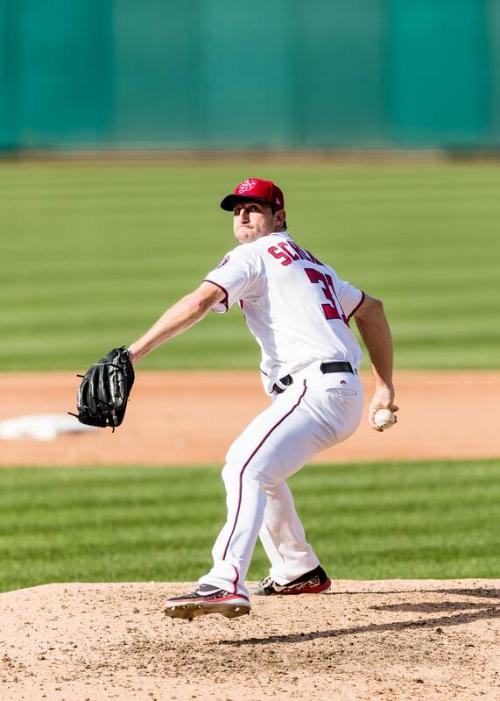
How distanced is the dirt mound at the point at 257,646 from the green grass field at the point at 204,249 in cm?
749

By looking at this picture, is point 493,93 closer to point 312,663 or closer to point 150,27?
point 150,27

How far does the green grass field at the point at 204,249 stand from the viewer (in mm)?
14405

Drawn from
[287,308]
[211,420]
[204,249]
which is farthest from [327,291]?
[204,249]

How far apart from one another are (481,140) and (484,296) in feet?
68.8

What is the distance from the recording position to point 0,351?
45.9 feet

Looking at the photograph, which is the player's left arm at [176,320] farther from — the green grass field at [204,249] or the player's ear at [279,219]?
the green grass field at [204,249]

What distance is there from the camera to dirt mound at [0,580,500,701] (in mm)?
4477

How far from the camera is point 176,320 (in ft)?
15.5

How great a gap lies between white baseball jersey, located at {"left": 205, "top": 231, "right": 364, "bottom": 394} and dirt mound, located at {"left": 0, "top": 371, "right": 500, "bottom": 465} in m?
4.31

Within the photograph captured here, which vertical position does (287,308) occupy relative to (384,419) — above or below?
above

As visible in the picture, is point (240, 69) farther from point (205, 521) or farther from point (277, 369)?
point (277, 369)

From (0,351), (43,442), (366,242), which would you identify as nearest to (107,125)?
(366,242)

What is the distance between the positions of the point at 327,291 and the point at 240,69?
1280 inches

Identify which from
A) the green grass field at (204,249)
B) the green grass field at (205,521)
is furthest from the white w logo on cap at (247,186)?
the green grass field at (204,249)
